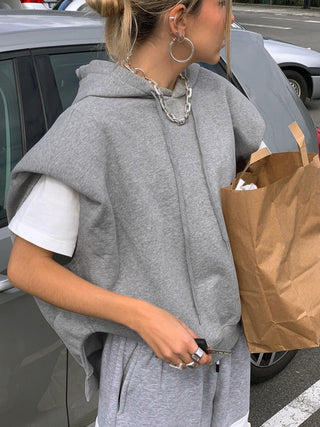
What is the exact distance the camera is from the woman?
1183 mm

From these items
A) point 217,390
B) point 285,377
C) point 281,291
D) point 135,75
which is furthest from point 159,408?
point 285,377

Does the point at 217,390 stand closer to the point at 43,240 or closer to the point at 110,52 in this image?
the point at 43,240

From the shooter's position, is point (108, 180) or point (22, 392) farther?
point (22, 392)

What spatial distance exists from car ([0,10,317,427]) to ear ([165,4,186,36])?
78 cm

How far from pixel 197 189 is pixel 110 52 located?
1.07 ft

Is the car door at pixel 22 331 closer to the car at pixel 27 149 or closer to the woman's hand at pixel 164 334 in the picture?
the car at pixel 27 149

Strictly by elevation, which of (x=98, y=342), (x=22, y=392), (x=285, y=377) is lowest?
(x=285, y=377)

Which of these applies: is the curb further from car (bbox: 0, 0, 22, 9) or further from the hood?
the hood

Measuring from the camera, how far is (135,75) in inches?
49.8

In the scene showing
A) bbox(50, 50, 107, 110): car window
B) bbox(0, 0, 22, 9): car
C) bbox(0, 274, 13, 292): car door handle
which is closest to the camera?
bbox(0, 274, 13, 292): car door handle

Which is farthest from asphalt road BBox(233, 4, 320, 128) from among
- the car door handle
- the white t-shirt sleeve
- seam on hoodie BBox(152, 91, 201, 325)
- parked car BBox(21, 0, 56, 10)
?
the white t-shirt sleeve

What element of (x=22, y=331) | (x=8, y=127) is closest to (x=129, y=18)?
(x=8, y=127)

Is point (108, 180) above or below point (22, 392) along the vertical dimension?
above

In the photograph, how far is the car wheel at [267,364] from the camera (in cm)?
282
